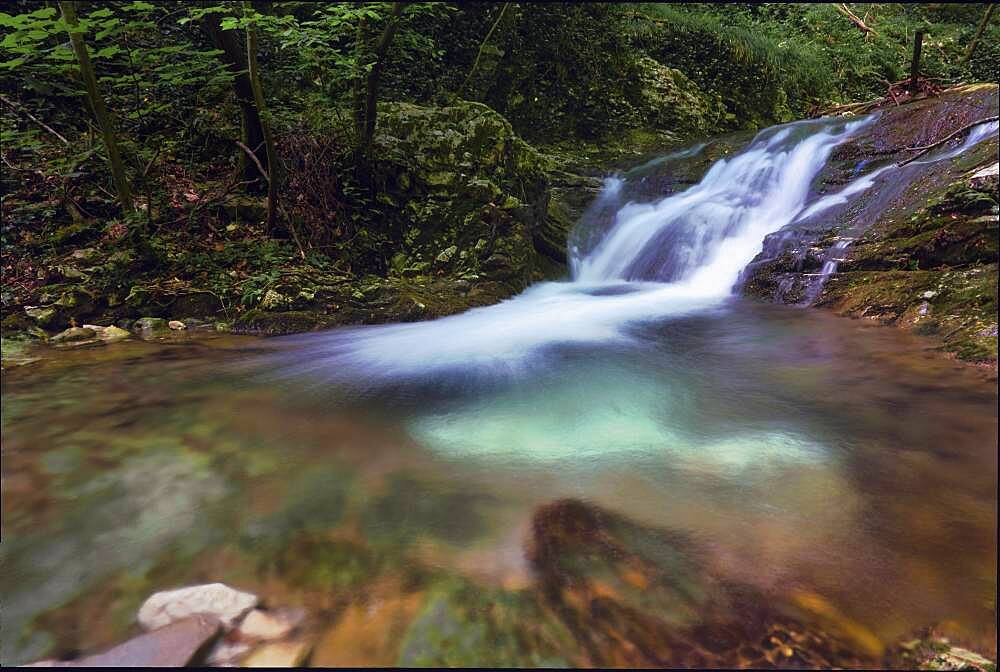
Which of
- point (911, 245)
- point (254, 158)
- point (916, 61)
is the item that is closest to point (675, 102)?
point (916, 61)

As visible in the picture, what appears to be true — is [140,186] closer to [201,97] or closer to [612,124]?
[201,97]

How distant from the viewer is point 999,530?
5.38ft

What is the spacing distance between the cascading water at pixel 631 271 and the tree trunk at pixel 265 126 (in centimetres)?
165

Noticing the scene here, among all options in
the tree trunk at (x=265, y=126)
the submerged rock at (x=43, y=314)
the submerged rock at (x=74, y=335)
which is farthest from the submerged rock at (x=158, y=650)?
the tree trunk at (x=265, y=126)

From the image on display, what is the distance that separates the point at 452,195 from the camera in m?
6.12

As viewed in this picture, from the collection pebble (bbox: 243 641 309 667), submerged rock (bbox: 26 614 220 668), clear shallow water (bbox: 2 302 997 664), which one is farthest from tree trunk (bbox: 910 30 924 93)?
submerged rock (bbox: 26 614 220 668)

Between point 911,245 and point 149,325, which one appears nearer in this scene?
point 149,325

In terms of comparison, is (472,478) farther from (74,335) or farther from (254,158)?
(254,158)

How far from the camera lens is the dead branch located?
15.5 metres

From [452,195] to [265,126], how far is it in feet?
6.94

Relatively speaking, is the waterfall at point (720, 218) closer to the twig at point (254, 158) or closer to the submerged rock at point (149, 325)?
the twig at point (254, 158)

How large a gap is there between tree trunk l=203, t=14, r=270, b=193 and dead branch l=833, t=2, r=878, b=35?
708 inches

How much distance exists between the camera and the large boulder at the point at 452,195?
5.97 meters

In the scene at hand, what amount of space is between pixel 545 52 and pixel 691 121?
381cm
